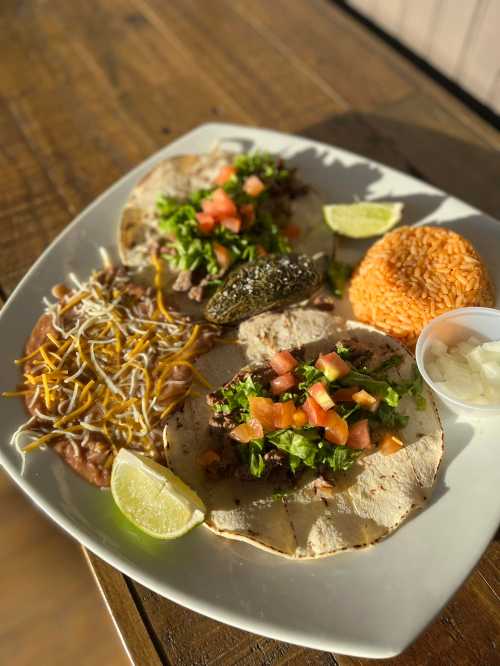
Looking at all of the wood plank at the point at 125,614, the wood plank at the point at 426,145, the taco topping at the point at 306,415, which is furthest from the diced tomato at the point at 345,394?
the wood plank at the point at 426,145

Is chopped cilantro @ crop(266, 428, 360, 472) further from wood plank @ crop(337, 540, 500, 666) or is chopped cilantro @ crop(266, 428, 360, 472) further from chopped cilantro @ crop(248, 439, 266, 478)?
wood plank @ crop(337, 540, 500, 666)

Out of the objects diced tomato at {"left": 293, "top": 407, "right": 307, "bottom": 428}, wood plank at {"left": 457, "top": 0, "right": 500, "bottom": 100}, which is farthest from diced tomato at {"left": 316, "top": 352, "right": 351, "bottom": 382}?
wood plank at {"left": 457, "top": 0, "right": 500, "bottom": 100}

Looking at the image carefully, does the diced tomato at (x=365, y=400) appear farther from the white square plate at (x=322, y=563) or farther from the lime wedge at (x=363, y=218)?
the lime wedge at (x=363, y=218)

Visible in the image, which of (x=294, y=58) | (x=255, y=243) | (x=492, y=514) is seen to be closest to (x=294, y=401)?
(x=492, y=514)

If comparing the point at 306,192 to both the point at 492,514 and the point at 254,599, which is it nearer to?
the point at 492,514

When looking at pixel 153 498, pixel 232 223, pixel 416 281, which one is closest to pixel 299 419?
pixel 153 498

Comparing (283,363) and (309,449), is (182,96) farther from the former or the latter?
(309,449)
